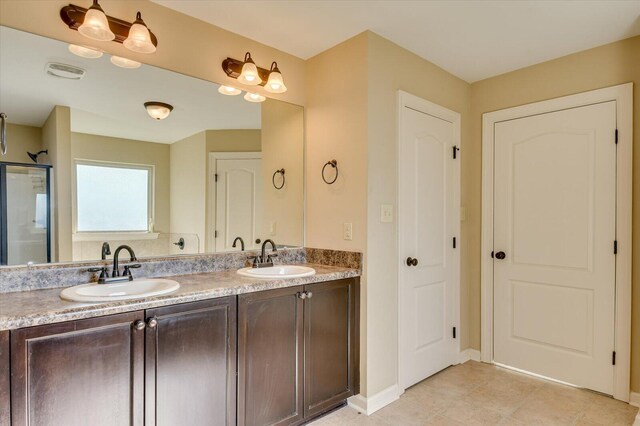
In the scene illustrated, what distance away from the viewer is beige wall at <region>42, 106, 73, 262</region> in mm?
1805

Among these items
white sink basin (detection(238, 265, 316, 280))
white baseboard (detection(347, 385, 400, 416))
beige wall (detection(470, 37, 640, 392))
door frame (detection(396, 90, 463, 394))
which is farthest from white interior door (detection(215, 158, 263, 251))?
beige wall (detection(470, 37, 640, 392))

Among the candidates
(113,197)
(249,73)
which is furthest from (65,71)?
(249,73)

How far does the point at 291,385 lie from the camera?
2.05 metres

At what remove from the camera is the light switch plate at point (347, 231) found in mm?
2406

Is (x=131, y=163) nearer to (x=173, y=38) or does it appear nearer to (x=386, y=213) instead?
(x=173, y=38)

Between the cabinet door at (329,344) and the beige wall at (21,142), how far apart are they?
1570mm

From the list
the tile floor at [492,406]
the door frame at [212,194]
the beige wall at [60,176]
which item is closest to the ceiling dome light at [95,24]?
the beige wall at [60,176]

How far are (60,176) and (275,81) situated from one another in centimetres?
135

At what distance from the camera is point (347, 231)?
243cm

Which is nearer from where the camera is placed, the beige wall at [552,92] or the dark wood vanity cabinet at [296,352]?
the dark wood vanity cabinet at [296,352]

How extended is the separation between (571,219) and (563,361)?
1.06 metres

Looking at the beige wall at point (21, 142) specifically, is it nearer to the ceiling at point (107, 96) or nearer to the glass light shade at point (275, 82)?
the ceiling at point (107, 96)

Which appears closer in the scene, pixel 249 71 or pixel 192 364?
pixel 192 364

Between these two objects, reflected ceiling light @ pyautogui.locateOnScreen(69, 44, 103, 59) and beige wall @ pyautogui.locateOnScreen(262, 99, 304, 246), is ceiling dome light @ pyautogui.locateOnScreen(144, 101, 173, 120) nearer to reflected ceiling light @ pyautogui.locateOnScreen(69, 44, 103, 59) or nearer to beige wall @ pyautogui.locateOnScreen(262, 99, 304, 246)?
reflected ceiling light @ pyautogui.locateOnScreen(69, 44, 103, 59)
